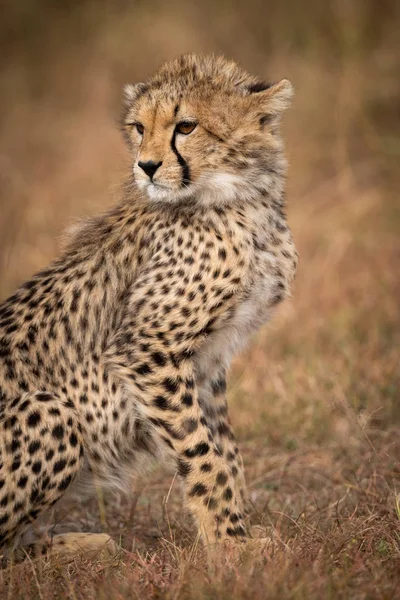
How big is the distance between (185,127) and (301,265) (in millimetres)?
3221

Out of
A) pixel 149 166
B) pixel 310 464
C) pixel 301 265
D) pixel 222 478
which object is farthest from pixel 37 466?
pixel 301 265

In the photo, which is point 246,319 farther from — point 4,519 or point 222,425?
point 4,519

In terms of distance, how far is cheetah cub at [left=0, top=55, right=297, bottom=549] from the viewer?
3.26 m

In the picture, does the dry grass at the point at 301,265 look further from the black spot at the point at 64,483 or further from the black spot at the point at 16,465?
the black spot at the point at 16,465

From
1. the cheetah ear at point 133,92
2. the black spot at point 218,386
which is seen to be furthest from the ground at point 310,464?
the cheetah ear at point 133,92

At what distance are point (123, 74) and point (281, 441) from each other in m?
6.97

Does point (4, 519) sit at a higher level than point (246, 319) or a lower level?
lower

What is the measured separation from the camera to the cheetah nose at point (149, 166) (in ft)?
10.7

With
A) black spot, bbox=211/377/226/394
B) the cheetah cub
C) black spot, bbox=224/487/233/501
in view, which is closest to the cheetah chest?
the cheetah cub

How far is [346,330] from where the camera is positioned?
17.9ft

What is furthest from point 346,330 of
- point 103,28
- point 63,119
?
point 103,28

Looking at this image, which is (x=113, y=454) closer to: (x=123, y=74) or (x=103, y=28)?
(x=123, y=74)

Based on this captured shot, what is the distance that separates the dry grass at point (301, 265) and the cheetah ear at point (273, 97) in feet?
2.70

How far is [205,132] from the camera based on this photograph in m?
3.36
